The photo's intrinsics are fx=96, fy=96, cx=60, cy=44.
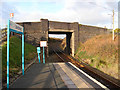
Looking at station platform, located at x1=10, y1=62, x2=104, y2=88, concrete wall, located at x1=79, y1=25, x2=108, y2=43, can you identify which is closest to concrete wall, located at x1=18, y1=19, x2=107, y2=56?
concrete wall, located at x1=79, y1=25, x2=108, y2=43

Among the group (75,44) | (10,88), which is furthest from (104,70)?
→ (75,44)

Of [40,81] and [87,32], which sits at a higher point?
[87,32]

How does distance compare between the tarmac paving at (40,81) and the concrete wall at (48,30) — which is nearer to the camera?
the tarmac paving at (40,81)

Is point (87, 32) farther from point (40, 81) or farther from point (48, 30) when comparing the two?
point (40, 81)

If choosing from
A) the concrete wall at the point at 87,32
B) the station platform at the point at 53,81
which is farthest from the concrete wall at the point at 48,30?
the station platform at the point at 53,81

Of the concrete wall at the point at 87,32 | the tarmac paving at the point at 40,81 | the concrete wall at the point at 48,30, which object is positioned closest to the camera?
the tarmac paving at the point at 40,81

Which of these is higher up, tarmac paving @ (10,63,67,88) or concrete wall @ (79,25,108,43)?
concrete wall @ (79,25,108,43)

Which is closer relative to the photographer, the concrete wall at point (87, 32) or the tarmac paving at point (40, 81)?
the tarmac paving at point (40, 81)

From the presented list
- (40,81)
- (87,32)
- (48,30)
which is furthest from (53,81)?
(87,32)

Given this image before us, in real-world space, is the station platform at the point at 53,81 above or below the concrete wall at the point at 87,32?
below

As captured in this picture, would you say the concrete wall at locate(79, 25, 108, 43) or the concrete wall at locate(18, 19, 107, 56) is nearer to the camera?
the concrete wall at locate(18, 19, 107, 56)

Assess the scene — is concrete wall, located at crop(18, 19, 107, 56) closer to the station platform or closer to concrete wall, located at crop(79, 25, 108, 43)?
concrete wall, located at crop(79, 25, 108, 43)

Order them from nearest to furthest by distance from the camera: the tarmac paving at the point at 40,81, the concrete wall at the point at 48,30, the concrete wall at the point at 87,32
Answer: the tarmac paving at the point at 40,81
the concrete wall at the point at 48,30
the concrete wall at the point at 87,32

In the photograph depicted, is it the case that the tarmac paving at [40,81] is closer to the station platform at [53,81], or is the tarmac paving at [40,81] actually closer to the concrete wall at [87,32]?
the station platform at [53,81]
